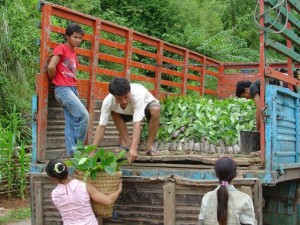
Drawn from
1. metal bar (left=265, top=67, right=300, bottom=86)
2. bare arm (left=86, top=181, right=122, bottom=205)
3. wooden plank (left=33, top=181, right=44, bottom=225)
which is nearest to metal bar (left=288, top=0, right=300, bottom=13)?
metal bar (left=265, top=67, right=300, bottom=86)

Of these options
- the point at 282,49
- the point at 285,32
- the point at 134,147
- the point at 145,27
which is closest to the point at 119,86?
the point at 134,147

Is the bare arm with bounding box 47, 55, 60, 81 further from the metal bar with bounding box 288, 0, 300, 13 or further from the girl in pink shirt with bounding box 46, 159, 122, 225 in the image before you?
the metal bar with bounding box 288, 0, 300, 13

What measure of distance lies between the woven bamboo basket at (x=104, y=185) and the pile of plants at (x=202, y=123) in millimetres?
2229

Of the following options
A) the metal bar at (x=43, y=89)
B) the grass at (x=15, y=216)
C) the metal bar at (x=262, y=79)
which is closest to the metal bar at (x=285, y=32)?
the metal bar at (x=262, y=79)

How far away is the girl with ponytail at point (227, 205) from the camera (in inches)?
132

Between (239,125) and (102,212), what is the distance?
2.92 metres

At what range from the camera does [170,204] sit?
415 cm

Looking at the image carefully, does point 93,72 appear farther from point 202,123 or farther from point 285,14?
point 285,14

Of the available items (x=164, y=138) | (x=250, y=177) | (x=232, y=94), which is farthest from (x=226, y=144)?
(x=232, y=94)

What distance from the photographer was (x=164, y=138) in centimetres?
685

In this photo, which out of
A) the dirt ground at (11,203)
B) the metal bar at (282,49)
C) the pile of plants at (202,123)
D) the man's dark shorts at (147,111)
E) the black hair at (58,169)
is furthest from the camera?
the dirt ground at (11,203)

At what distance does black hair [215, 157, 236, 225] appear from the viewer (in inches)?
132

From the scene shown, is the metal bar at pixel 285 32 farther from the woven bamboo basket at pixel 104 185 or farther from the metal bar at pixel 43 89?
the metal bar at pixel 43 89

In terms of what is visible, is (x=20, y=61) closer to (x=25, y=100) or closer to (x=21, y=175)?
(x=25, y=100)
